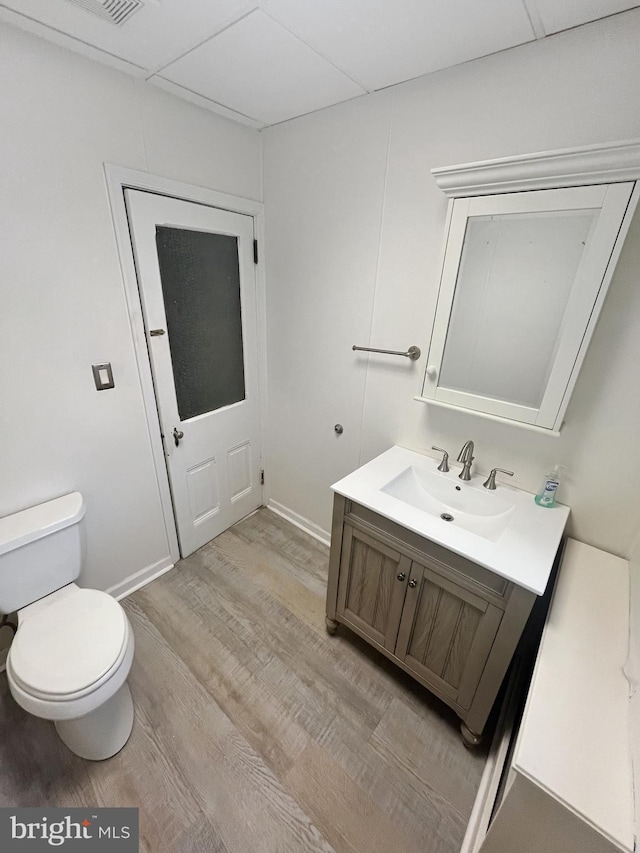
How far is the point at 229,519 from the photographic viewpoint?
2365mm

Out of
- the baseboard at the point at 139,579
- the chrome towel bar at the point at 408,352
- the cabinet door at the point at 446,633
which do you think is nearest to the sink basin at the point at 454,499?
the cabinet door at the point at 446,633

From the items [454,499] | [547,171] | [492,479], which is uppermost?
[547,171]

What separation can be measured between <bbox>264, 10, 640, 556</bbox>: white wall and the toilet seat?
1.28 meters

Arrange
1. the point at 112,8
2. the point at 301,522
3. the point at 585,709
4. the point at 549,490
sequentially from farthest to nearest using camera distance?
the point at 301,522
the point at 549,490
the point at 112,8
the point at 585,709

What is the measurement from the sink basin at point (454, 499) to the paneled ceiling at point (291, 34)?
57.5 inches

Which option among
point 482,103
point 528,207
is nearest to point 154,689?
point 528,207

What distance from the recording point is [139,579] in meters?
1.93

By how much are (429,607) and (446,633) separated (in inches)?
4.0

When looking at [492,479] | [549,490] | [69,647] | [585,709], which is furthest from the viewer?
[492,479]

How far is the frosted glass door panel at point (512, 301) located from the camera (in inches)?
44.4

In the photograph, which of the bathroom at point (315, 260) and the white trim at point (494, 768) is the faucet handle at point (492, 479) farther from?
the white trim at point (494, 768)

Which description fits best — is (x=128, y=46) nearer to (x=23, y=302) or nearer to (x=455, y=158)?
(x=23, y=302)

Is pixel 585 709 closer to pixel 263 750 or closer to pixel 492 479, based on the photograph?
pixel 492 479

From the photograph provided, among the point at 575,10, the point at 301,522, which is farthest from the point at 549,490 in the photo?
the point at 301,522
